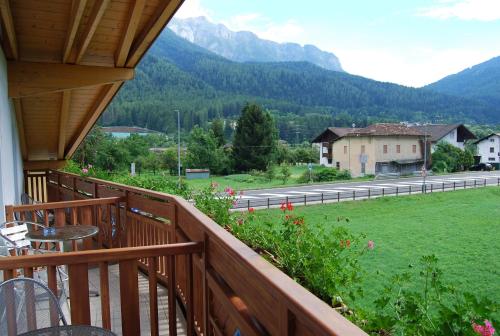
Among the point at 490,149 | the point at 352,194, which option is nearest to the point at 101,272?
the point at 352,194

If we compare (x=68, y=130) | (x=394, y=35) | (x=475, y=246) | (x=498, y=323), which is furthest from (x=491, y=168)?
(x=394, y=35)

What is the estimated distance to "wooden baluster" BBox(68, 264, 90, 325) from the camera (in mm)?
2114

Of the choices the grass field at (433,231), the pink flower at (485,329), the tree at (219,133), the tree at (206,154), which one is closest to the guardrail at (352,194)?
the grass field at (433,231)

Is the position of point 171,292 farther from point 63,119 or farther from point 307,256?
point 63,119

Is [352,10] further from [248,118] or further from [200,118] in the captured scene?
[248,118]

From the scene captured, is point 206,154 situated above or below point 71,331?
below

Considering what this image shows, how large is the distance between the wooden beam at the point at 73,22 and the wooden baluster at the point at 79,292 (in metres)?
2.71

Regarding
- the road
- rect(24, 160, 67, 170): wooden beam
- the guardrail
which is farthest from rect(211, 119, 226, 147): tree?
rect(24, 160, 67, 170): wooden beam

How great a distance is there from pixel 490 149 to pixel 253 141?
32.0m

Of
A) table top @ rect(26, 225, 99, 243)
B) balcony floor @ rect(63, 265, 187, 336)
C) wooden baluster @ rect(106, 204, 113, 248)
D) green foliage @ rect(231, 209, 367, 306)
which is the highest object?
green foliage @ rect(231, 209, 367, 306)

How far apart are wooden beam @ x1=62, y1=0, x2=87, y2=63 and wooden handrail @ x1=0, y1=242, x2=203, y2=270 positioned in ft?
8.72

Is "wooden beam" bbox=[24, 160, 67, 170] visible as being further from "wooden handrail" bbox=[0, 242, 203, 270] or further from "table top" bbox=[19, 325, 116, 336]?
"table top" bbox=[19, 325, 116, 336]

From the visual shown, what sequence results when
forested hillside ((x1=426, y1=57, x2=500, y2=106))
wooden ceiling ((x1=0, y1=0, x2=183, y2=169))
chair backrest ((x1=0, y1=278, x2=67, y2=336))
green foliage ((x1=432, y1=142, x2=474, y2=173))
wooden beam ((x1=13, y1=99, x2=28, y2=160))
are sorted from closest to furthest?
1. chair backrest ((x1=0, y1=278, x2=67, y2=336))
2. wooden ceiling ((x1=0, y1=0, x2=183, y2=169))
3. wooden beam ((x1=13, y1=99, x2=28, y2=160))
4. green foliage ((x1=432, y1=142, x2=474, y2=173))
5. forested hillside ((x1=426, y1=57, x2=500, y2=106))

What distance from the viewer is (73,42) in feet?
17.2
